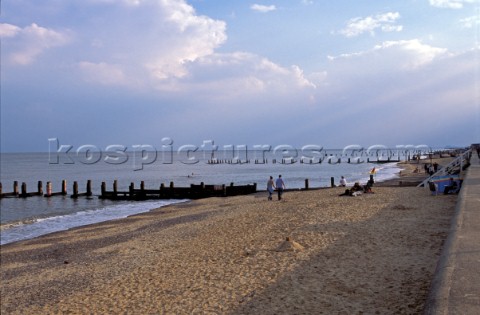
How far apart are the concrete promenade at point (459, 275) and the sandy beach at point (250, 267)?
2.15 feet

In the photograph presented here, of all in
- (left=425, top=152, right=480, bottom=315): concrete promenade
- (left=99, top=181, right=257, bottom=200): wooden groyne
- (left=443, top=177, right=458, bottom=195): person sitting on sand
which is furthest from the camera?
(left=99, top=181, right=257, bottom=200): wooden groyne

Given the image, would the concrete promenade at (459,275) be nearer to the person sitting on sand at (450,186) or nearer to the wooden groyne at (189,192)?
the person sitting on sand at (450,186)

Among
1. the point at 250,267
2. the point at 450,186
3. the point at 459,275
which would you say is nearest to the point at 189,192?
the point at 450,186

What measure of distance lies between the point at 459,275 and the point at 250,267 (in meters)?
4.67


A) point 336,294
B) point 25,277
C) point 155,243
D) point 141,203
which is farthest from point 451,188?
point 141,203

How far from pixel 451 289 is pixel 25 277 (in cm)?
1088

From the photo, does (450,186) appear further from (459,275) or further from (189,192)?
(189,192)

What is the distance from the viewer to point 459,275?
247 inches

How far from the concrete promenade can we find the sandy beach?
654 mm

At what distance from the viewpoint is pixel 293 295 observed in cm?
773

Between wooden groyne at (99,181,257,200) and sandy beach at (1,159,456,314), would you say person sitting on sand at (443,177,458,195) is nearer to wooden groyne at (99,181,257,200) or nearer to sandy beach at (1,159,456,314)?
sandy beach at (1,159,456,314)

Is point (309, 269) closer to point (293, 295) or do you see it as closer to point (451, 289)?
point (293, 295)

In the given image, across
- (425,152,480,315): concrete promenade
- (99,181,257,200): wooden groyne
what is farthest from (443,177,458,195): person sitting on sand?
(99,181,257,200): wooden groyne

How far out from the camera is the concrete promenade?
202 inches
